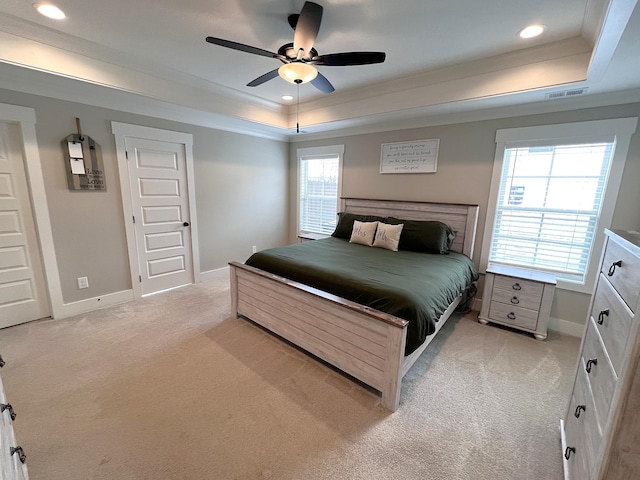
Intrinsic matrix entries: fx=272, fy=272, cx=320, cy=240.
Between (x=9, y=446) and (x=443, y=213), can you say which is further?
(x=443, y=213)

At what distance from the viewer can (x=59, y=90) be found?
270cm

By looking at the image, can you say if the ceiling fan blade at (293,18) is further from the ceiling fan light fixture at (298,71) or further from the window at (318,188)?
the window at (318,188)

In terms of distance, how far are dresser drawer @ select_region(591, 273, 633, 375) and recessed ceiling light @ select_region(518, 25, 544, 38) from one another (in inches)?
76.3

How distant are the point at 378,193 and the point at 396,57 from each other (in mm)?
1819

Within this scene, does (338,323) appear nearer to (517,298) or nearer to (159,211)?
(517,298)

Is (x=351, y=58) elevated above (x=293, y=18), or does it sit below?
below

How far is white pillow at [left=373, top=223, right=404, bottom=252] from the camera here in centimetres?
326

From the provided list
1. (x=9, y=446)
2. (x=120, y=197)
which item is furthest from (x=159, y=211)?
(x=9, y=446)

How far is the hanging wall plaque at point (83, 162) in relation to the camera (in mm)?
2836

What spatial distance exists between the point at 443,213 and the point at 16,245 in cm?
470

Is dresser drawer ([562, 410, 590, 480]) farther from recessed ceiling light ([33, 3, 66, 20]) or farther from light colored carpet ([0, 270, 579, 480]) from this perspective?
recessed ceiling light ([33, 3, 66, 20])

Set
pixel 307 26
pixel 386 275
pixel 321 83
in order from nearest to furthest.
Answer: pixel 307 26 → pixel 386 275 → pixel 321 83


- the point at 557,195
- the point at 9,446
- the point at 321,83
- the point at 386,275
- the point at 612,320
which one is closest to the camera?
the point at 9,446

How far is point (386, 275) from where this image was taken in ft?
7.45
